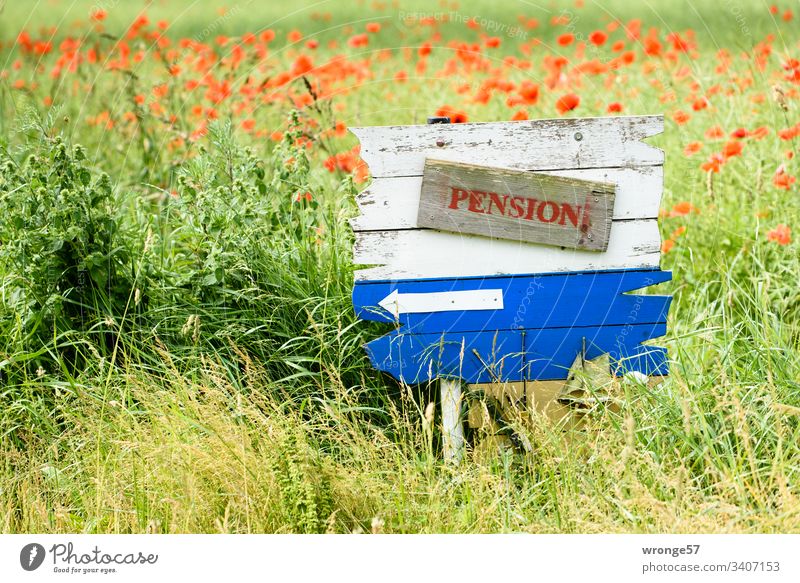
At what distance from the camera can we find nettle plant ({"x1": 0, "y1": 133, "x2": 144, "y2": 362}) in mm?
2551

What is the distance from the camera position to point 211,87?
4.23m

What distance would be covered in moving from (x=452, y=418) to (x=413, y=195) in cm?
63

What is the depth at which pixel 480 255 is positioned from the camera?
94.2 inches

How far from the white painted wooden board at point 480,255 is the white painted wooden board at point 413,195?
0.03 meters

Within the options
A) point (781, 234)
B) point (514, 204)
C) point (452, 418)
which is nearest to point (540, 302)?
point (514, 204)

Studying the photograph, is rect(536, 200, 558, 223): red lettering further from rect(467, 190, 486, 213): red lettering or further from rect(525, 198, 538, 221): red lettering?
rect(467, 190, 486, 213): red lettering

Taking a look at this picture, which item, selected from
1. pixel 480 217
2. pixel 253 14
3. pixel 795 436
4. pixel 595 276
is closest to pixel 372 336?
pixel 480 217

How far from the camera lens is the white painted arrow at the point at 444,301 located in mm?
2393
